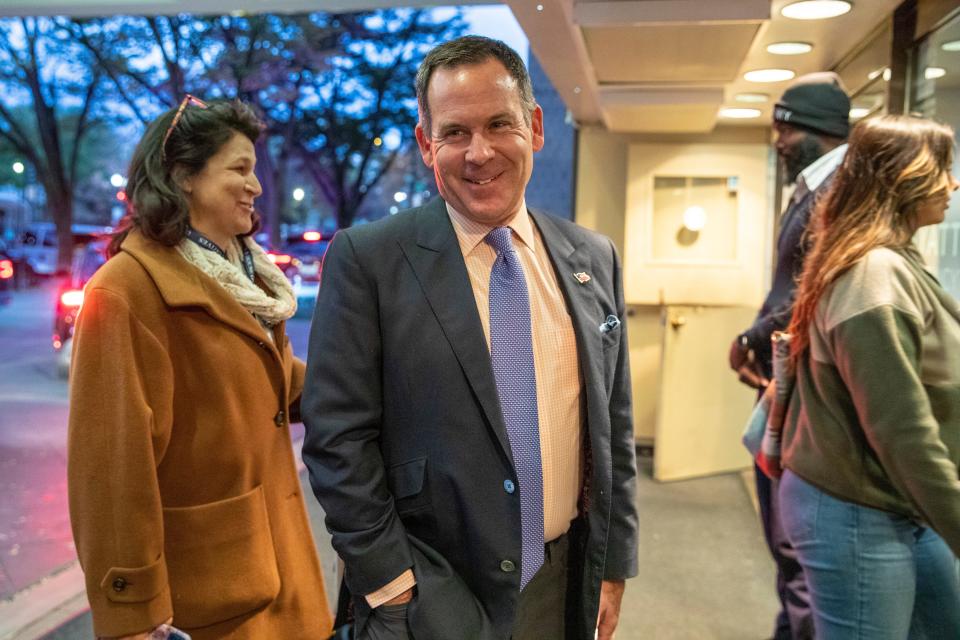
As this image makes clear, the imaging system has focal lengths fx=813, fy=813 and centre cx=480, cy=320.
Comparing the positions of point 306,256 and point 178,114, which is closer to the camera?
point 178,114

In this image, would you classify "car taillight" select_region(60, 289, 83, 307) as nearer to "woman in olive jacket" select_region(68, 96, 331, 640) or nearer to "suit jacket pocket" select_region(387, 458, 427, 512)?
"woman in olive jacket" select_region(68, 96, 331, 640)

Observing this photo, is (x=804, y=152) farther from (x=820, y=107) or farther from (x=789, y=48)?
(x=789, y=48)

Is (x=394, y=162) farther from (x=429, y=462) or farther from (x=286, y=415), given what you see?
(x=429, y=462)

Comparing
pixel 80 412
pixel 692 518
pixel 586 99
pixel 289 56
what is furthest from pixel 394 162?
pixel 80 412

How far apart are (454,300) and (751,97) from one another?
3.85 m

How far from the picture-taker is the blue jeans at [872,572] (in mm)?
1793

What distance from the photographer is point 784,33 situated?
347 centimetres

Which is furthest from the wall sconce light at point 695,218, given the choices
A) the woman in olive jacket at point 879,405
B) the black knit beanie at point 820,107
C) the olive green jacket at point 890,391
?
the olive green jacket at point 890,391

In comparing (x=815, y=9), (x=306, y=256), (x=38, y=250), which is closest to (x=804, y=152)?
(x=815, y=9)

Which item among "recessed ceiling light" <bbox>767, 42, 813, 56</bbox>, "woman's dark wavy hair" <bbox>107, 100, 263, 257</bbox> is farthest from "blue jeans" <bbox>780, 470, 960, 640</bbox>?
"recessed ceiling light" <bbox>767, 42, 813, 56</bbox>

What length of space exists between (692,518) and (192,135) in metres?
3.75

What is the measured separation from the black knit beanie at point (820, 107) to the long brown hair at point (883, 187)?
3.23 feet

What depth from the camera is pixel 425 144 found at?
1.54 metres

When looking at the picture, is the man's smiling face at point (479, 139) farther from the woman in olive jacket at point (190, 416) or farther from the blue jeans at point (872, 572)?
the blue jeans at point (872, 572)
